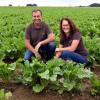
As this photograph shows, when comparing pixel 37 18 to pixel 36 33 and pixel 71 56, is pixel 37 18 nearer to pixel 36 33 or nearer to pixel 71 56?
pixel 36 33

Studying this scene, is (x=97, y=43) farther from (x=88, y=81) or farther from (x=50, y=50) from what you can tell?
(x=88, y=81)

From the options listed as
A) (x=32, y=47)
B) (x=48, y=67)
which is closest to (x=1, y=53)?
(x=32, y=47)

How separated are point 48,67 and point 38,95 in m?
0.49

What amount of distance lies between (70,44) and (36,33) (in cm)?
107

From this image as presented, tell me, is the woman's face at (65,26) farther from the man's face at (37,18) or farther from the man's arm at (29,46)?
the man's arm at (29,46)

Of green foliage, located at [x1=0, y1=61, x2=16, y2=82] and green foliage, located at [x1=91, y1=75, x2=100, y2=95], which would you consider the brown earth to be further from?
green foliage, located at [x1=0, y1=61, x2=16, y2=82]

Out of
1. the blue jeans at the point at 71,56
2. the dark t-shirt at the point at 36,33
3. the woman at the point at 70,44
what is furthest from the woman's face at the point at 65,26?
the dark t-shirt at the point at 36,33

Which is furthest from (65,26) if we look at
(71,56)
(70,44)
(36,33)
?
(36,33)

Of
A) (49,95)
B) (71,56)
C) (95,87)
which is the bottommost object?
(49,95)

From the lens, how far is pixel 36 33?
9.03 m

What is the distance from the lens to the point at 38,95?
6.88m

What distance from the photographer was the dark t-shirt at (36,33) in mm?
9031

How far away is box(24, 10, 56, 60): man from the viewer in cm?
885

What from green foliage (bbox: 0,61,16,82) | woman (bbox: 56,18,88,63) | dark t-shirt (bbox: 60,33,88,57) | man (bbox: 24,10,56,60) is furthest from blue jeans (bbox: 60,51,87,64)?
green foliage (bbox: 0,61,16,82)
